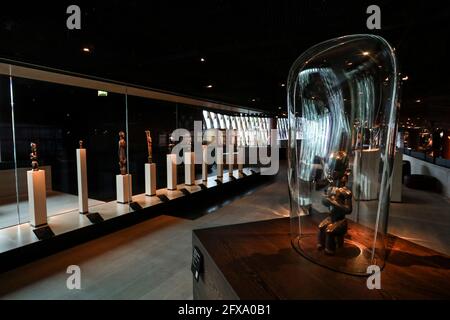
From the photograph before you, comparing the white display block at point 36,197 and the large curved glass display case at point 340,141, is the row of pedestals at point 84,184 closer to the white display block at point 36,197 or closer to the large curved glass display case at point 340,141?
the white display block at point 36,197

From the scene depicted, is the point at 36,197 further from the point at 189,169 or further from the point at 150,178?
the point at 189,169

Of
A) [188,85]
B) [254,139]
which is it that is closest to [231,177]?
[188,85]

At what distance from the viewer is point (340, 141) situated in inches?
54.4

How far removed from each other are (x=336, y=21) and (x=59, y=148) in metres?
6.41

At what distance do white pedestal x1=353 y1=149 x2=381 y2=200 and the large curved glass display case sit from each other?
0.01 metres

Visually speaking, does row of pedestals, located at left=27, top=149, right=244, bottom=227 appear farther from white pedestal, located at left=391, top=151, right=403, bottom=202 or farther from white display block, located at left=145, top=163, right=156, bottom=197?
white pedestal, located at left=391, top=151, right=403, bottom=202

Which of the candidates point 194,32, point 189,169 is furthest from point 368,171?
point 189,169

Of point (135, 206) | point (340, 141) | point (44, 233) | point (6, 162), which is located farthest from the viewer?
point (6, 162)

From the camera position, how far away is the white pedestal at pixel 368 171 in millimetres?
1403

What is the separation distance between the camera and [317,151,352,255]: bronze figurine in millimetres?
1202

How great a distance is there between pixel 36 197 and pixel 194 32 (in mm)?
2787

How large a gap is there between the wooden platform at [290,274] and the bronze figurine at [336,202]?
170mm

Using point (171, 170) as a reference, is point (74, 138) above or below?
above

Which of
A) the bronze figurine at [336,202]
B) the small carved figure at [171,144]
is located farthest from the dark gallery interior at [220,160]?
the small carved figure at [171,144]
